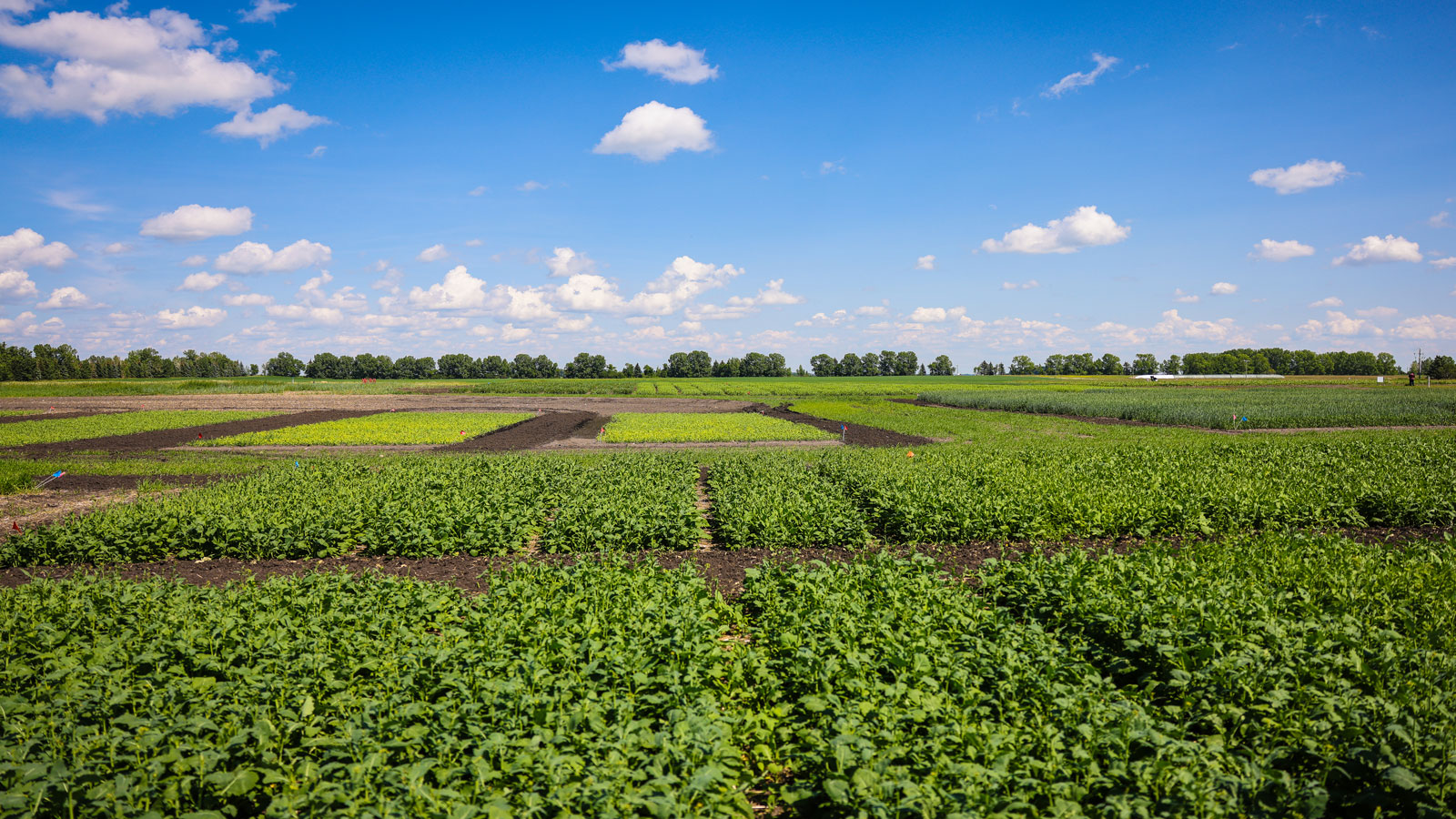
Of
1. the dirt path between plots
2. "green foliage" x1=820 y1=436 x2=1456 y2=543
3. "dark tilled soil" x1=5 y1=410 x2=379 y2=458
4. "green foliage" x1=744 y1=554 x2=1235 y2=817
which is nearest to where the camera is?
"green foliage" x1=744 y1=554 x2=1235 y2=817

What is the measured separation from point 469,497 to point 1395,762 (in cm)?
1483

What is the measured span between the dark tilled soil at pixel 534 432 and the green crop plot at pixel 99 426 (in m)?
21.5

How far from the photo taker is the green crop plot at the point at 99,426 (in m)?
35.5

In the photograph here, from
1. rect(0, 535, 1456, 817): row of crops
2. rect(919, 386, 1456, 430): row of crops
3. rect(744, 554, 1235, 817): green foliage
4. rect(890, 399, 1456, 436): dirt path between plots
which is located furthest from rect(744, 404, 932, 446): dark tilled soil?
rect(744, 554, 1235, 817): green foliage

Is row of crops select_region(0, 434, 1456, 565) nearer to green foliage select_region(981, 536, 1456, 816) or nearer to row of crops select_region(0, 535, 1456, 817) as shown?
green foliage select_region(981, 536, 1456, 816)

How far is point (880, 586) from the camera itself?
8.51 metres

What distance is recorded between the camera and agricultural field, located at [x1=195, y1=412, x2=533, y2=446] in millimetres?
33938

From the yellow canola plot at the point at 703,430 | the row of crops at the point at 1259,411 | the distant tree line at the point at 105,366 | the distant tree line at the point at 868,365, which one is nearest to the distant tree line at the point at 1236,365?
the distant tree line at the point at 868,365

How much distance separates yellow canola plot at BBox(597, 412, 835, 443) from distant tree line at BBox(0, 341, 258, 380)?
538 ft

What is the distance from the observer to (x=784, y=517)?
1335cm

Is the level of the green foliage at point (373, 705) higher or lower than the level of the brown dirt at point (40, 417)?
lower

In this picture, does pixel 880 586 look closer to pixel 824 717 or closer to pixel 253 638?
pixel 824 717

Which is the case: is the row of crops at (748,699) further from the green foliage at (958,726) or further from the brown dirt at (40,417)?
the brown dirt at (40,417)

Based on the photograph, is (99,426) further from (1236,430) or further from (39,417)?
(1236,430)
